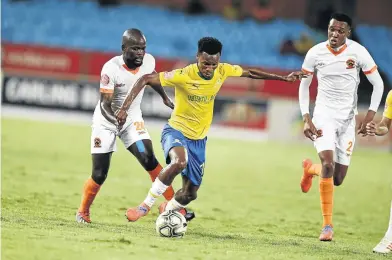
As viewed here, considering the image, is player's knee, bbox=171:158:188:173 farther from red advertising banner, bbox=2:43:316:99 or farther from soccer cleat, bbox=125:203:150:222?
red advertising banner, bbox=2:43:316:99

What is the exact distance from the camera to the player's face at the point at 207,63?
30.2ft

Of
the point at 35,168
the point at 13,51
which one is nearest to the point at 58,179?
the point at 35,168

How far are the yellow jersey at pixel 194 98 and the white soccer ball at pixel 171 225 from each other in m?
0.90

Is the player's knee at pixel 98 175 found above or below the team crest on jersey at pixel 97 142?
below

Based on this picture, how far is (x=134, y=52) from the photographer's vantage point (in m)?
9.92

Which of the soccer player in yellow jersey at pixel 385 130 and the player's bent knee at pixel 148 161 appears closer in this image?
the soccer player in yellow jersey at pixel 385 130

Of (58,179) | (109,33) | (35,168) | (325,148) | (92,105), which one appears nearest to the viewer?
(325,148)

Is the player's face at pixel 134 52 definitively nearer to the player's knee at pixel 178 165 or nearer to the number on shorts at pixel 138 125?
the number on shorts at pixel 138 125

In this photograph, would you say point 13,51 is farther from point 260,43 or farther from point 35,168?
point 35,168

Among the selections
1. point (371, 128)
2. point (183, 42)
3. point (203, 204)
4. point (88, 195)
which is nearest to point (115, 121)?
point (88, 195)

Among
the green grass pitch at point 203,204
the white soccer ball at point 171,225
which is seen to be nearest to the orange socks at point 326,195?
the green grass pitch at point 203,204

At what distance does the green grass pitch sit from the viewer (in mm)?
8352

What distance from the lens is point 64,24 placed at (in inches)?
1030

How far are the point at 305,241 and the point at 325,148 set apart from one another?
3.42 ft
